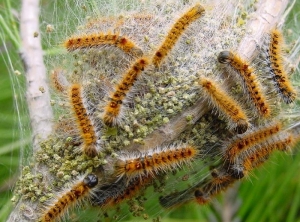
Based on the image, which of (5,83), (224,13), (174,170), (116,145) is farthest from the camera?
(5,83)

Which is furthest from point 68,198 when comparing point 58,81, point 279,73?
point 279,73

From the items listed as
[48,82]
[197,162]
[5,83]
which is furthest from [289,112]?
[5,83]

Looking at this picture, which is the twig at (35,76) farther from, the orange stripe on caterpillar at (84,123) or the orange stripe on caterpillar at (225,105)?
the orange stripe on caterpillar at (225,105)

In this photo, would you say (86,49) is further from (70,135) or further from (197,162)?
(197,162)

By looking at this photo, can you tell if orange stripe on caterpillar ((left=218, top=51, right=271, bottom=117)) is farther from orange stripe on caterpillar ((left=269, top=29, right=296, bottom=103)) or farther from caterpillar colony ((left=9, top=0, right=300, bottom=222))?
orange stripe on caterpillar ((left=269, top=29, right=296, bottom=103))

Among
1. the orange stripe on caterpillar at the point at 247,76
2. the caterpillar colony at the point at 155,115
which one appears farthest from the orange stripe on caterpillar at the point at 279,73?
the orange stripe on caterpillar at the point at 247,76

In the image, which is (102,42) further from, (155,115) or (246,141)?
(246,141)

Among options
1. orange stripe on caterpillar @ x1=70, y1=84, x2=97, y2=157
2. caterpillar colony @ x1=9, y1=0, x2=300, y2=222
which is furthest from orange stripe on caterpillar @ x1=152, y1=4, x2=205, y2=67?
orange stripe on caterpillar @ x1=70, y1=84, x2=97, y2=157
